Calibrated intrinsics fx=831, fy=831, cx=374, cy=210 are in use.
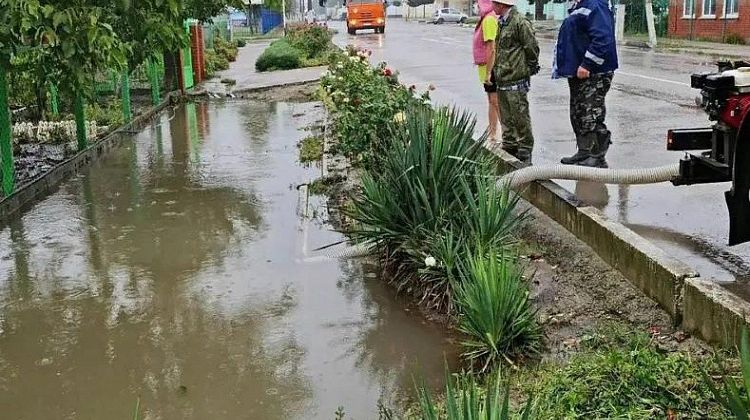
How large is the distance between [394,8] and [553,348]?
110 meters

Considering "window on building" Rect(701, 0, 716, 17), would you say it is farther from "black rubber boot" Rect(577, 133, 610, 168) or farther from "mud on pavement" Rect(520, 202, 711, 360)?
"mud on pavement" Rect(520, 202, 711, 360)

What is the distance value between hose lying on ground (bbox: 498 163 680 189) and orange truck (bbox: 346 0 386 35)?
144 feet

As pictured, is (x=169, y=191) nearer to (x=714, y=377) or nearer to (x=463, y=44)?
(x=714, y=377)

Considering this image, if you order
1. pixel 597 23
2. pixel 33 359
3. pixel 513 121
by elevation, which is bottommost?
pixel 33 359

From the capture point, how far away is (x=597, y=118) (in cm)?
732

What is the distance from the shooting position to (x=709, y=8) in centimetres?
3338

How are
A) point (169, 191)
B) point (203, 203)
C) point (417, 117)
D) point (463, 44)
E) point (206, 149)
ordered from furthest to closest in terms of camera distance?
point (463, 44)
point (206, 149)
point (169, 191)
point (203, 203)
point (417, 117)

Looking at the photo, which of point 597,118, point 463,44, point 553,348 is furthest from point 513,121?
point 463,44

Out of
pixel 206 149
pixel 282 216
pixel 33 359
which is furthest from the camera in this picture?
pixel 206 149

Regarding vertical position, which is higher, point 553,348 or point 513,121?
point 513,121

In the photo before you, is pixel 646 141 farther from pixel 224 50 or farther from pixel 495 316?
pixel 224 50

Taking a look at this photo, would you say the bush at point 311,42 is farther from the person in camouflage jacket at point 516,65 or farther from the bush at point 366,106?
the person in camouflage jacket at point 516,65

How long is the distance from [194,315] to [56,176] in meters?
4.83

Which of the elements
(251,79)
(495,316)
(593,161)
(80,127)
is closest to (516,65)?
(593,161)
